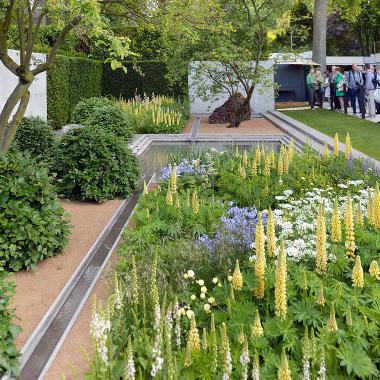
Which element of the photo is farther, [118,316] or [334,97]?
[334,97]

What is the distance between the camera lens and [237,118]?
18.4 metres

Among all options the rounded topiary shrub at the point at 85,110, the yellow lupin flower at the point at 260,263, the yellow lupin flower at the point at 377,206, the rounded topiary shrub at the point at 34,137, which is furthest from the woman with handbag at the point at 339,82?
the yellow lupin flower at the point at 260,263

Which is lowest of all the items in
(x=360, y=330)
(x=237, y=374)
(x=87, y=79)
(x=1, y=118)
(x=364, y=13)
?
(x=237, y=374)

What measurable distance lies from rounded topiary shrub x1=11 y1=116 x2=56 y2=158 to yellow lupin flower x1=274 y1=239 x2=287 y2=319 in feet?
23.0

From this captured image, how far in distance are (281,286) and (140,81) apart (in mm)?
23452

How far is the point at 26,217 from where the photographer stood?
4.91 m

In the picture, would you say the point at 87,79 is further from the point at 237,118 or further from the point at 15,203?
the point at 15,203

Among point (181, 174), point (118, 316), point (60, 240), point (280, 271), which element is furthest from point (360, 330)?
point (181, 174)

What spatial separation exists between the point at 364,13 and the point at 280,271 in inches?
1669

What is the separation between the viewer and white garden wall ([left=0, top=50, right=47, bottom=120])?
1222 cm

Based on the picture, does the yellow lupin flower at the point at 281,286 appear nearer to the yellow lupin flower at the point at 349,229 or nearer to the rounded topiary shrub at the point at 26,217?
the yellow lupin flower at the point at 349,229

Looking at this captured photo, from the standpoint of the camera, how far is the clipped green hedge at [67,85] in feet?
55.1

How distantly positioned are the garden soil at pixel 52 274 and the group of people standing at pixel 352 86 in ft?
43.2

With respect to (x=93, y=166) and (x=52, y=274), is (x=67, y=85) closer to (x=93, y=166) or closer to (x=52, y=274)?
(x=93, y=166)
